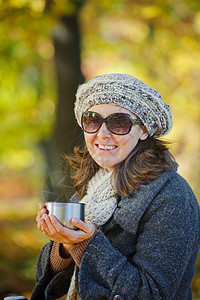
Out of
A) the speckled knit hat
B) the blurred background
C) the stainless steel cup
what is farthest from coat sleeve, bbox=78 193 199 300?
the blurred background

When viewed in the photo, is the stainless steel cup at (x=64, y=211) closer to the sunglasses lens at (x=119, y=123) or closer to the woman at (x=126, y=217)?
the woman at (x=126, y=217)

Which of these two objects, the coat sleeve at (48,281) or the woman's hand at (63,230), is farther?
the coat sleeve at (48,281)

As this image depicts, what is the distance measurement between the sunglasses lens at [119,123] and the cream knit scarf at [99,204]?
299mm

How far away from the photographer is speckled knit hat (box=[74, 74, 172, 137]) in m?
2.29

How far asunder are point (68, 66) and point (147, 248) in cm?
501

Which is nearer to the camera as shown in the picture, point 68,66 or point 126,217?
point 126,217

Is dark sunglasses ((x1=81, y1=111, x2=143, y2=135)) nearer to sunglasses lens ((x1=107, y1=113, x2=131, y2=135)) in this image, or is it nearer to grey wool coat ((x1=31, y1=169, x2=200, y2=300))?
sunglasses lens ((x1=107, y1=113, x2=131, y2=135))

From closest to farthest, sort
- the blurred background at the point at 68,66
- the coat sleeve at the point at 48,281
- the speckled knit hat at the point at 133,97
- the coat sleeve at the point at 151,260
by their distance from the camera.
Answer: the coat sleeve at the point at 151,260
the speckled knit hat at the point at 133,97
the coat sleeve at the point at 48,281
the blurred background at the point at 68,66

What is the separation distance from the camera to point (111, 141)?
236 centimetres

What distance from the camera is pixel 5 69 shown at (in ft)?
27.6

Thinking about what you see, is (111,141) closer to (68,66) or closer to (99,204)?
(99,204)

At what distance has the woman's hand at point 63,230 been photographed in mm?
2047

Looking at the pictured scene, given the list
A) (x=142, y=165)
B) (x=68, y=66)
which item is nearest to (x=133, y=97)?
(x=142, y=165)

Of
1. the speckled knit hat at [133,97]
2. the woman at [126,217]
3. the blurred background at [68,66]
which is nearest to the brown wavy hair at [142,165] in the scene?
the woman at [126,217]
